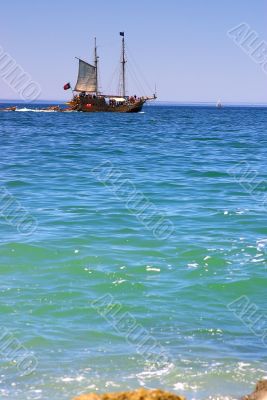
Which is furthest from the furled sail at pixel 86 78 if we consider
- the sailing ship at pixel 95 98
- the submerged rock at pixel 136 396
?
the submerged rock at pixel 136 396

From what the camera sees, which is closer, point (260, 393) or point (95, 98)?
point (260, 393)

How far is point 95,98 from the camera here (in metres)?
111

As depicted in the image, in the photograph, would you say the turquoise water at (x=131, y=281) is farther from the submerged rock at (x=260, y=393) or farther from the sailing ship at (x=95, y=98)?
the sailing ship at (x=95, y=98)

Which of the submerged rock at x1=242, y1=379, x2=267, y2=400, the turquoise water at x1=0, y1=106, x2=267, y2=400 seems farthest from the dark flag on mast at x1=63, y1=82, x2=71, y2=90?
the submerged rock at x1=242, y1=379, x2=267, y2=400

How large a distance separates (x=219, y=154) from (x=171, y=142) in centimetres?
789

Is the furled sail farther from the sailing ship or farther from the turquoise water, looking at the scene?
the turquoise water

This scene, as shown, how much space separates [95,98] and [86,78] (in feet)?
16.5

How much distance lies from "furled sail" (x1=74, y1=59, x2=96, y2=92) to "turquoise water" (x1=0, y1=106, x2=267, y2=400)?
91534 mm

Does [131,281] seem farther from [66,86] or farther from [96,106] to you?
[96,106]

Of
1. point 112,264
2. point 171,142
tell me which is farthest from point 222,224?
point 171,142

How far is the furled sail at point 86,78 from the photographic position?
112062 millimetres

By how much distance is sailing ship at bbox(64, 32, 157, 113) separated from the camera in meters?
110

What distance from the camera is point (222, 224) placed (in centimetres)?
1549

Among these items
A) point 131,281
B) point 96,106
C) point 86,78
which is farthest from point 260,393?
point 86,78
